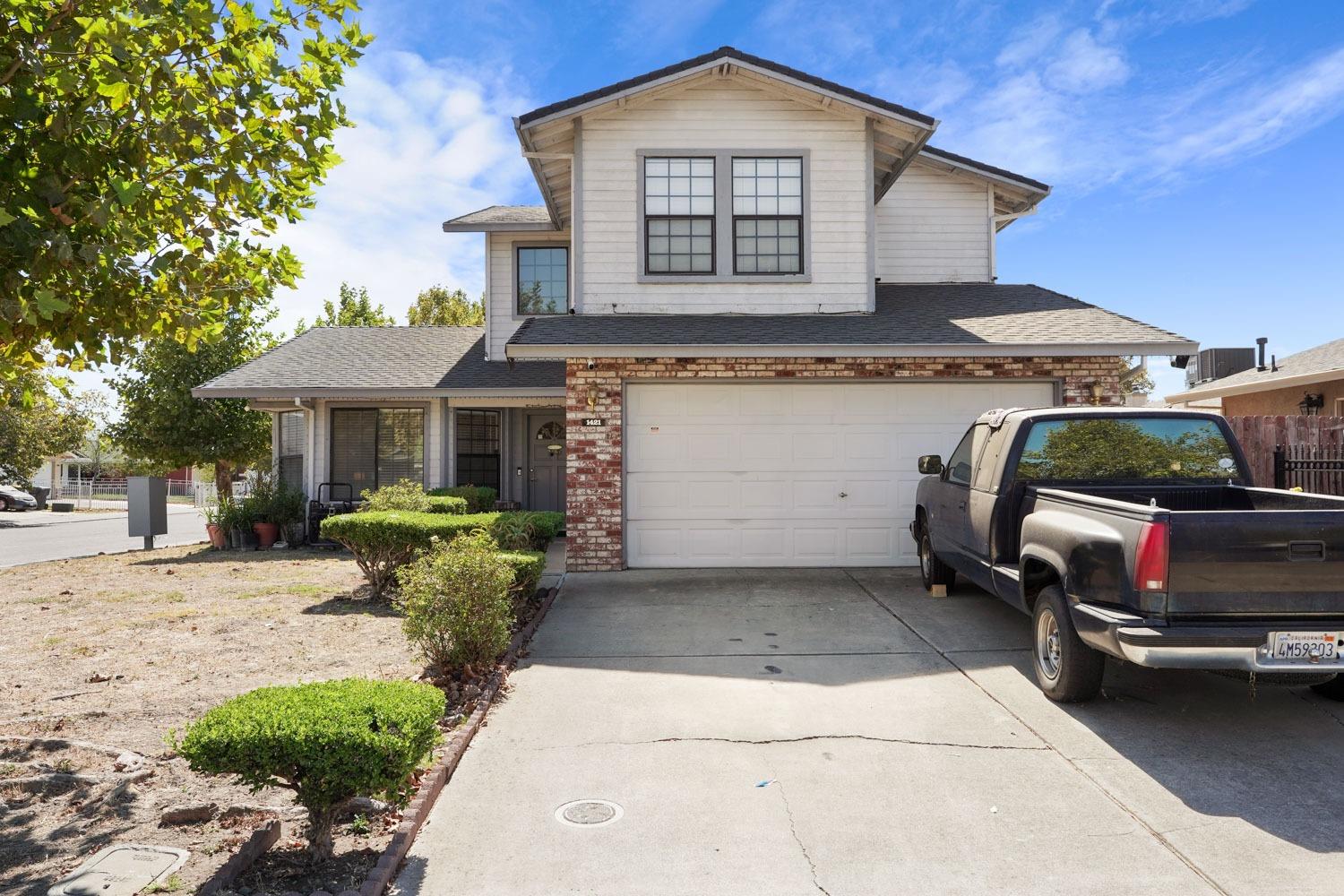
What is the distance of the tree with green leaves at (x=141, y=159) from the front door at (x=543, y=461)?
10912 mm

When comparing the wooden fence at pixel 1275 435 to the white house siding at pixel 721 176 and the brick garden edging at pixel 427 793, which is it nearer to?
the white house siding at pixel 721 176

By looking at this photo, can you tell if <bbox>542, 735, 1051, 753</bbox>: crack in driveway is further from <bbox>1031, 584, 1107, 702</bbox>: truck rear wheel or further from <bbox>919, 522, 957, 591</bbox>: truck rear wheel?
<bbox>919, 522, 957, 591</bbox>: truck rear wheel

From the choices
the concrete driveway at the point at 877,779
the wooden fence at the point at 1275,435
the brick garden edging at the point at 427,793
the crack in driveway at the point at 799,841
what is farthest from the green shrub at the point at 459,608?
the wooden fence at the point at 1275,435

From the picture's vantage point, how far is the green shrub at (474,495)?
46.7 ft

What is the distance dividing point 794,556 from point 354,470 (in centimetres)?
962

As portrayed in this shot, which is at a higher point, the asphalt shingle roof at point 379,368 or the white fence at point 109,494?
the asphalt shingle roof at point 379,368

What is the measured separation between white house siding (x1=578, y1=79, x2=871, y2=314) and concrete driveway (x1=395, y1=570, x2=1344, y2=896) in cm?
550

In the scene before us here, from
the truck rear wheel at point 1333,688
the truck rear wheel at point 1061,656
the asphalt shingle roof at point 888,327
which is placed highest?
the asphalt shingle roof at point 888,327

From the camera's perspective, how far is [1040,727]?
5207 mm

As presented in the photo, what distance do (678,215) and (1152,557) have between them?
8.15 m

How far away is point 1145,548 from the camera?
4.64 meters

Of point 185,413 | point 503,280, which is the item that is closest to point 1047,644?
point 503,280

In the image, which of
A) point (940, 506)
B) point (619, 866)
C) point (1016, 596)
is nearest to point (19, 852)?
point (619, 866)

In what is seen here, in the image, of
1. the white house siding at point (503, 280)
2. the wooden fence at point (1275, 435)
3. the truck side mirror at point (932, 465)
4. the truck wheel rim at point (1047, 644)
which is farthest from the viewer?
the white house siding at point (503, 280)
